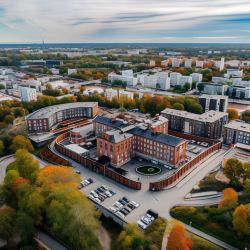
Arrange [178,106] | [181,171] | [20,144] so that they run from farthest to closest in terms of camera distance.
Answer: [178,106], [20,144], [181,171]

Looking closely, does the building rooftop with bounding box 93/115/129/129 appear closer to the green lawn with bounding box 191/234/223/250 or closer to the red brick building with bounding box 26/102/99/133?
the red brick building with bounding box 26/102/99/133

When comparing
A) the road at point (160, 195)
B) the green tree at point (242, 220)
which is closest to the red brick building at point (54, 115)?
the road at point (160, 195)

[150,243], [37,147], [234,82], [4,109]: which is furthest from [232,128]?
[234,82]

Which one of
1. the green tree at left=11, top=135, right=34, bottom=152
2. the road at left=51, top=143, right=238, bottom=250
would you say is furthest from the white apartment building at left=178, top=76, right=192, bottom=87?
the green tree at left=11, top=135, right=34, bottom=152

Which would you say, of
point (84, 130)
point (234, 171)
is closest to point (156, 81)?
point (84, 130)

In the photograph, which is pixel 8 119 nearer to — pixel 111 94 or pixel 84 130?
pixel 84 130

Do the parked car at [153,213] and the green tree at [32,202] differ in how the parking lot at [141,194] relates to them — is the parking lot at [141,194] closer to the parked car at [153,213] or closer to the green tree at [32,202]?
the parked car at [153,213]

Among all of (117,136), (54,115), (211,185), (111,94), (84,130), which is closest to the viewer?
(211,185)
